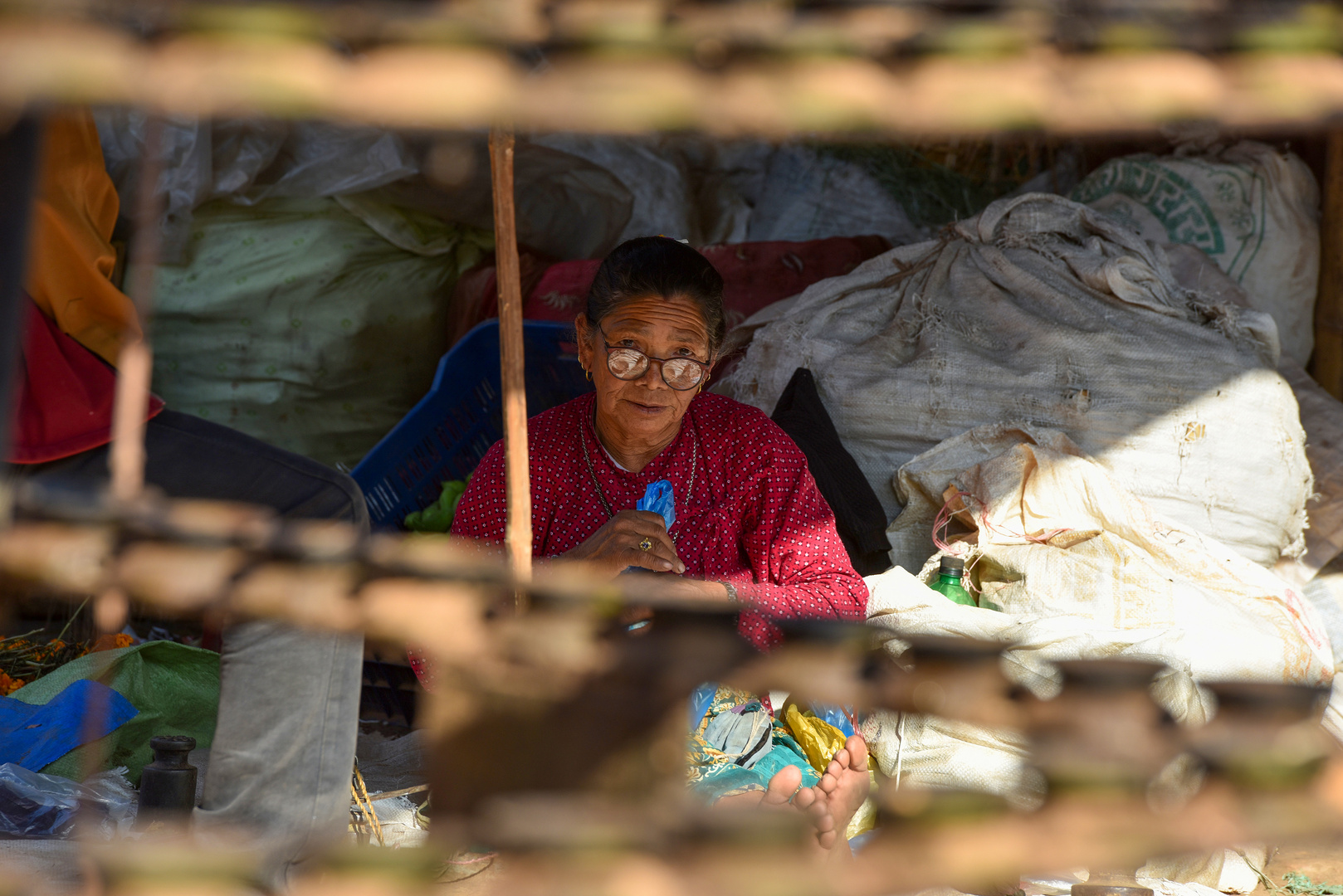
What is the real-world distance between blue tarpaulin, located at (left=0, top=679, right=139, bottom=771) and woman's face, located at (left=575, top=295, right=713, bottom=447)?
3.95ft

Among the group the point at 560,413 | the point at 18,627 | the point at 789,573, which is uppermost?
the point at 560,413

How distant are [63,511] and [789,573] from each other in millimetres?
1848

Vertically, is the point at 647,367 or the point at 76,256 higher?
the point at 76,256

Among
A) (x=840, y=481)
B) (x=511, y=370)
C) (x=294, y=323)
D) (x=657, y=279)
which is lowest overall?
(x=840, y=481)

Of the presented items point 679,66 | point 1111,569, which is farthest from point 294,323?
point 679,66

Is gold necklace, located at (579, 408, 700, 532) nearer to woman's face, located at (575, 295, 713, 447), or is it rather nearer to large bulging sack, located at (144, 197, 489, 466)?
woman's face, located at (575, 295, 713, 447)

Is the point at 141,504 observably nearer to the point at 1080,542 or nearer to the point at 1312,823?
the point at 1312,823

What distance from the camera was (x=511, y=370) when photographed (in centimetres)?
83

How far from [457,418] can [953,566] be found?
1.72 meters

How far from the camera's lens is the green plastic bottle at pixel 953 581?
2.69 m

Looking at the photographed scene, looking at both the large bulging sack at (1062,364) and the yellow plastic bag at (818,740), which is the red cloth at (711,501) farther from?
the large bulging sack at (1062,364)

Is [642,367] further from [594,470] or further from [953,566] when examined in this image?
[953,566]

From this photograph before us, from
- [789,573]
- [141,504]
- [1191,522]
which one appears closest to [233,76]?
[141,504]

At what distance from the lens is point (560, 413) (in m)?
2.53
